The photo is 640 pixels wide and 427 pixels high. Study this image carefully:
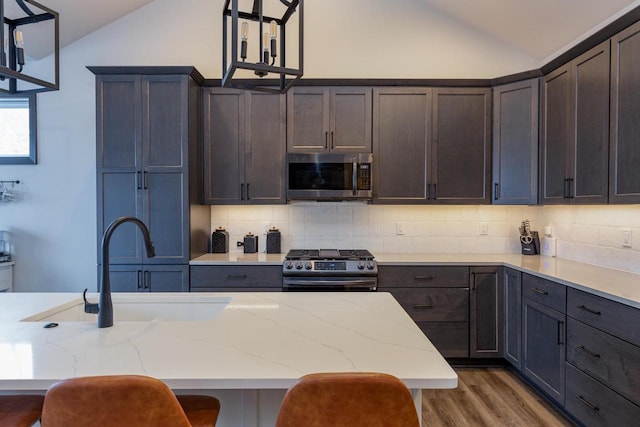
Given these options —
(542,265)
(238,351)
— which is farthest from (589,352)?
(238,351)

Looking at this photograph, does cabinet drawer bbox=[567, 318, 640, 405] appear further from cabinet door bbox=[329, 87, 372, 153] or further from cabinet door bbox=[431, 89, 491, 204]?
cabinet door bbox=[329, 87, 372, 153]

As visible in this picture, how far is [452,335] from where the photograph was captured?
308 centimetres

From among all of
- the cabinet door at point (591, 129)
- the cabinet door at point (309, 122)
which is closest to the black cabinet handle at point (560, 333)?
the cabinet door at point (591, 129)

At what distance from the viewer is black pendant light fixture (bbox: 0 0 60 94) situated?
1.44 m

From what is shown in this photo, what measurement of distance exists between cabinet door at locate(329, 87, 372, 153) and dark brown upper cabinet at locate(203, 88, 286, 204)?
0.47 meters

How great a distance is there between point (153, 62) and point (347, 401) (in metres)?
3.77

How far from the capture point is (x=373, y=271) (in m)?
3.02

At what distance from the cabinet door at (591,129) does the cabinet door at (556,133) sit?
84mm

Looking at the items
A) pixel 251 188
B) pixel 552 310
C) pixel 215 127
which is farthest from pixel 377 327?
pixel 215 127

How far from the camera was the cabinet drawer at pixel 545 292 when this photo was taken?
231 centimetres

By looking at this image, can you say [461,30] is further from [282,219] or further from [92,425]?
[92,425]

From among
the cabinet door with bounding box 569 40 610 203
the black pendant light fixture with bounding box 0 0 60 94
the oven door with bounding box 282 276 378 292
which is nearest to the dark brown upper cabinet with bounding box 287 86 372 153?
the oven door with bounding box 282 276 378 292

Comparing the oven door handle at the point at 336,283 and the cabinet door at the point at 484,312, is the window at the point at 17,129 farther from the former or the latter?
the cabinet door at the point at 484,312

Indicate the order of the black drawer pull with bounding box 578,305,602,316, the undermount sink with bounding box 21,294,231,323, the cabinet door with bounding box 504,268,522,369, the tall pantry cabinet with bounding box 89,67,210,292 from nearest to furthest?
the undermount sink with bounding box 21,294,231,323 → the black drawer pull with bounding box 578,305,602,316 → the cabinet door with bounding box 504,268,522,369 → the tall pantry cabinet with bounding box 89,67,210,292
